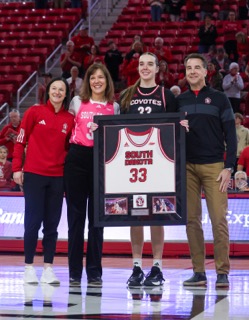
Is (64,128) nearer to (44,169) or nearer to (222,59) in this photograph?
(44,169)

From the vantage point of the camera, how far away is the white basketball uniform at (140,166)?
340 inches

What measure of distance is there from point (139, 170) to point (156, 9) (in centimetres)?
1500

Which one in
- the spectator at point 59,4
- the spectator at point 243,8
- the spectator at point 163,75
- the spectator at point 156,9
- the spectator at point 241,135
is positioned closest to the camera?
the spectator at point 241,135

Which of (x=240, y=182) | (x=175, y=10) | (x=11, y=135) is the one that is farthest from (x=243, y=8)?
(x=240, y=182)

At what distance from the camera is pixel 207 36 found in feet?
67.4

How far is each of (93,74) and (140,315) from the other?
111 inches

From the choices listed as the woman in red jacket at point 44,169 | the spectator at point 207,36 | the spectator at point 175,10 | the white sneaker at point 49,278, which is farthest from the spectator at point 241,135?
the spectator at point 175,10

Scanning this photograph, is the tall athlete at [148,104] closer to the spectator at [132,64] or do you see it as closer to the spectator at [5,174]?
the spectator at [5,174]

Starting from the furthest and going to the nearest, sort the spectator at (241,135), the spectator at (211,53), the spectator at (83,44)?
1. the spectator at (83,44)
2. the spectator at (211,53)
3. the spectator at (241,135)

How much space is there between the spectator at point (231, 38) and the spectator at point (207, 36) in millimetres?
296

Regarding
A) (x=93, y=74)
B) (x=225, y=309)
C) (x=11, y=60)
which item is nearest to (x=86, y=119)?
(x=93, y=74)

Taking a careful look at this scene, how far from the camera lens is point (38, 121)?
9.02m

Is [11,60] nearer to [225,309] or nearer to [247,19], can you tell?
[247,19]

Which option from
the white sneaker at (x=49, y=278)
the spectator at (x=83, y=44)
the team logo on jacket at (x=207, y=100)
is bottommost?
the white sneaker at (x=49, y=278)
